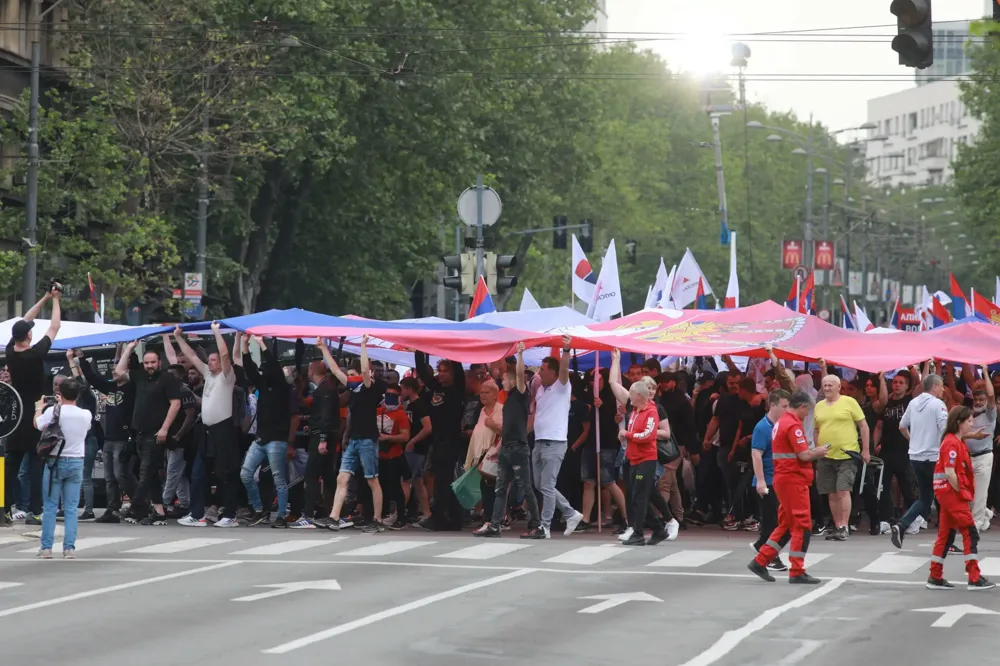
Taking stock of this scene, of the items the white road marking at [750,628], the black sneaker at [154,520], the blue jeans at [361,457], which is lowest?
the white road marking at [750,628]

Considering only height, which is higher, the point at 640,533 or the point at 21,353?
the point at 21,353

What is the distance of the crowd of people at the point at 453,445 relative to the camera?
70.8 feet

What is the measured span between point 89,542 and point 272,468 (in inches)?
111

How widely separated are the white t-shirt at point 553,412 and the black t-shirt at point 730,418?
2061mm

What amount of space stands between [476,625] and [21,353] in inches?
336

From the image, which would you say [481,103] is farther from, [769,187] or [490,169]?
[769,187]

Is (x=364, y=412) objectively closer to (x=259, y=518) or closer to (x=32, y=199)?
(x=259, y=518)

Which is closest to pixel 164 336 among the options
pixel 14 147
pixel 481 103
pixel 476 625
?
pixel 476 625

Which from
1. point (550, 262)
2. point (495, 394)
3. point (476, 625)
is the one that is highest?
point (550, 262)

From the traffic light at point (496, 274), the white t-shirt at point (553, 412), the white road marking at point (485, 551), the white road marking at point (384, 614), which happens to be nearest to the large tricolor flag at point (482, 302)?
the traffic light at point (496, 274)

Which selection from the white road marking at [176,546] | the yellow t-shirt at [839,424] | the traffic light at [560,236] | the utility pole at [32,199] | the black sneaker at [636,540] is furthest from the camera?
the traffic light at [560,236]

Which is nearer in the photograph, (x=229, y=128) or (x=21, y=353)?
(x=21, y=353)

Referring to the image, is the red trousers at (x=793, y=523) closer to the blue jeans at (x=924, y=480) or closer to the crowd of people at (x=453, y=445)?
the crowd of people at (x=453, y=445)

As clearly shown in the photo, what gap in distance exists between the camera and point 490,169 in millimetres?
53844
